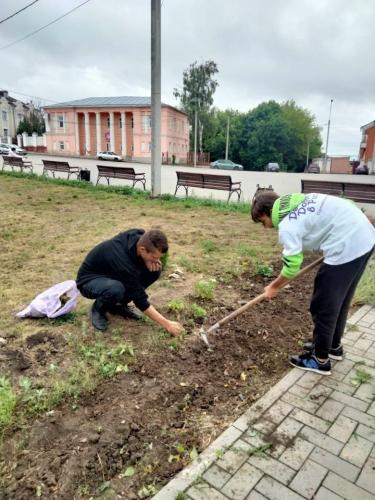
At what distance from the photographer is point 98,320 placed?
3377 millimetres

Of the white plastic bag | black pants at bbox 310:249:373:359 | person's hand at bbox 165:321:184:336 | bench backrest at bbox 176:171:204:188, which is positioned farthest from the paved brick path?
bench backrest at bbox 176:171:204:188

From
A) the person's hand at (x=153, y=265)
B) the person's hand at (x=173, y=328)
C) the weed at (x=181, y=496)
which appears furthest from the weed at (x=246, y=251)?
the weed at (x=181, y=496)

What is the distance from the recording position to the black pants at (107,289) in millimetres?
3133

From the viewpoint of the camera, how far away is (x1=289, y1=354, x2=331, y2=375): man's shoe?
286 centimetres

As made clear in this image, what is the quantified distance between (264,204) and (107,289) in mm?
1436

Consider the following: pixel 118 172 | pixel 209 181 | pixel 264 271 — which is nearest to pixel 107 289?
pixel 264 271

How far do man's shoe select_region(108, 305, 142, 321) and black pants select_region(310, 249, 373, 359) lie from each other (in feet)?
5.32

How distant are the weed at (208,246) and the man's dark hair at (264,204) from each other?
328 cm

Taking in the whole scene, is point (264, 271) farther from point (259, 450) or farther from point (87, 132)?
point (87, 132)

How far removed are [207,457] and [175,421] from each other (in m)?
0.34

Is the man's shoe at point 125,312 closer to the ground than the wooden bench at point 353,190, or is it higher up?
closer to the ground

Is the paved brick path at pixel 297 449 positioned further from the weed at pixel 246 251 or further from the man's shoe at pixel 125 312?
the weed at pixel 246 251

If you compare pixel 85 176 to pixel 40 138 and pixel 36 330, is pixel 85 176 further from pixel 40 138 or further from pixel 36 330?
pixel 40 138

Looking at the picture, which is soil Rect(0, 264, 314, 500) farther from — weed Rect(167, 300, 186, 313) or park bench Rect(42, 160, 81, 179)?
park bench Rect(42, 160, 81, 179)
